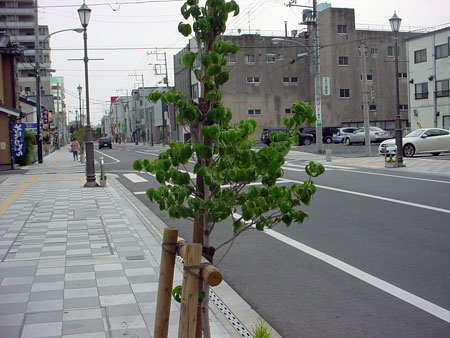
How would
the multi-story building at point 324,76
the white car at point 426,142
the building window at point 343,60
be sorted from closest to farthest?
the white car at point 426,142
the multi-story building at point 324,76
the building window at point 343,60

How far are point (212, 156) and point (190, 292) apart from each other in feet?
2.72

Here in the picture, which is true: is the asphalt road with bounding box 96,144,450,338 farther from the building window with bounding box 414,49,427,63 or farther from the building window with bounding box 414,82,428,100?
the building window with bounding box 414,49,427,63

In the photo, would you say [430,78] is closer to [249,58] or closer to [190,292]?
[249,58]

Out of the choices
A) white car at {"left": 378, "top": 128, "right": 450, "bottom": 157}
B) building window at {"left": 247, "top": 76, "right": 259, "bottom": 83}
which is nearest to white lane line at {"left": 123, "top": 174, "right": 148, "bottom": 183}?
white car at {"left": 378, "top": 128, "right": 450, "bottom": 157}

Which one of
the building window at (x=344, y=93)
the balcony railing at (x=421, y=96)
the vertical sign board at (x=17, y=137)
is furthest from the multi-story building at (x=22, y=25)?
the balcony railing at (x=421, y=96)

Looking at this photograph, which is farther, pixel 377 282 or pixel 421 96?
pixel 421 96

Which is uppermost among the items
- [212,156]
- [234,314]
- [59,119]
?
[59,119]

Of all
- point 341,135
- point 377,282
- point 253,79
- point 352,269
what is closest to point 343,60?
point 253,79

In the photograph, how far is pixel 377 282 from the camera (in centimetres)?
623

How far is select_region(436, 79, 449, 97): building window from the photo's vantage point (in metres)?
43.3

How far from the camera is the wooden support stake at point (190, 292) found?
9.25 ft

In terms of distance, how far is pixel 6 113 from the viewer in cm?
2814

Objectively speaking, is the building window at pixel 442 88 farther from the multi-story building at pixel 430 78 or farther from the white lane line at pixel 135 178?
the white lane line at pixel 135 178

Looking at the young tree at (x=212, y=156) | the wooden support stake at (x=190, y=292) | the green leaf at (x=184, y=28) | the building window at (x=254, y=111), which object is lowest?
the wooden support stake at (x=190, y=292)
